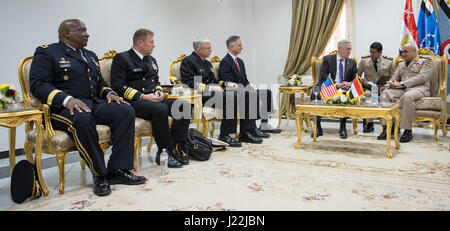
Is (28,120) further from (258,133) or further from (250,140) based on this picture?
(258,133)

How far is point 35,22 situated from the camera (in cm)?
371

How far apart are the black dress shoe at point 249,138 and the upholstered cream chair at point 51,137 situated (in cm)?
202

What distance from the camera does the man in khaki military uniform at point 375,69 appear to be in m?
4.70

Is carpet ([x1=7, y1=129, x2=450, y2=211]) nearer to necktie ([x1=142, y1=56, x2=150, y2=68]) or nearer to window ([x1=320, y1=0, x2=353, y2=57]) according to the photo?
necktie ([x1=142, y1=56, x2=150, y2=68])

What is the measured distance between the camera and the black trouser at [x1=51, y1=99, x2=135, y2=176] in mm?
2375

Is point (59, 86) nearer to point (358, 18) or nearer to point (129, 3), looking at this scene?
point (129, 3)

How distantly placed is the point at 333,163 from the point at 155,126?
1.78 metres

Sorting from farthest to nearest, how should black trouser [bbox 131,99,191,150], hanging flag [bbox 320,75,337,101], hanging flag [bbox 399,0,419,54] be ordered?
A: hanging flag [bbox 399,0,419,54] → hanging flag [bbox 320,75,337,101] → black trouser [bbox 131,99,191,150]

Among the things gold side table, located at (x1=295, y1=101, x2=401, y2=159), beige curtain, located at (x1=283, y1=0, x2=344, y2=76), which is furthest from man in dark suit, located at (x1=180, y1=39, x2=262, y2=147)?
beige curtain, located at (x1=283, y1=0, x2=344, y2=76)

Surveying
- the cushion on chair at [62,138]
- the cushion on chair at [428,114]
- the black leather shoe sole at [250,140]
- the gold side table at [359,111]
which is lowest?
the black leather shoe sole at [250,140]

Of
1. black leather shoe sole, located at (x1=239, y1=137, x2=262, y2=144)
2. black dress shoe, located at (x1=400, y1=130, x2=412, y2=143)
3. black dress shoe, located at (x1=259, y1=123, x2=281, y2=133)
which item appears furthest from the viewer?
black dress shoe, located at (x1=259, y1=123, x2=281, y2=133)

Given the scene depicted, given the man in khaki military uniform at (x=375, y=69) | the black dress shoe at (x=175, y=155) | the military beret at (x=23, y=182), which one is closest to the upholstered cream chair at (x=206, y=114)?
the black dress shoe at (x=175, y=155)

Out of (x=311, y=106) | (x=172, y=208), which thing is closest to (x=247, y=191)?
(x=172, y=208)

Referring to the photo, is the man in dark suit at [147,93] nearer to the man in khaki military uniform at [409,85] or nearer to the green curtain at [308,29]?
the man in khaki military uniform at [409,85]
